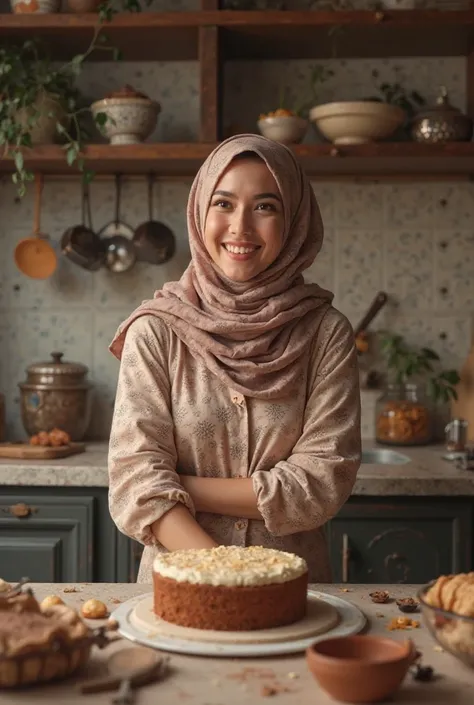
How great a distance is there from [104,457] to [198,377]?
1240mm

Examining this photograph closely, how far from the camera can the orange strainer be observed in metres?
3.29

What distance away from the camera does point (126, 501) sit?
1.60m

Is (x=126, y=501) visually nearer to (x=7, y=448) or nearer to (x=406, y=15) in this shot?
(x=7, y=448)

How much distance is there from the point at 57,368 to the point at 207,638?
6.57 ft

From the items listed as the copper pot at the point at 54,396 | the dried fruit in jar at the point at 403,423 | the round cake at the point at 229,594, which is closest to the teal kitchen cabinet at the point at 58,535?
the copper pot at the point at 54,396

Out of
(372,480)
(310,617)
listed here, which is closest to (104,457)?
(372,480)

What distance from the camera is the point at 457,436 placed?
119 inches

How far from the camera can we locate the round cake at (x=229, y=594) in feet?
4.02

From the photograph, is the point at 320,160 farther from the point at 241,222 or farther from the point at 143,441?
the point at 143,441

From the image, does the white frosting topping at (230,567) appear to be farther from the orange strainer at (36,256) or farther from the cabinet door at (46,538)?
the orange strainer at (36,256)

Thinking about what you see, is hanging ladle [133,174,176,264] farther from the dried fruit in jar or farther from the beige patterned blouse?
the beige patterned blouse

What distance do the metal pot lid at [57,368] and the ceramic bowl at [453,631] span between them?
2.13m

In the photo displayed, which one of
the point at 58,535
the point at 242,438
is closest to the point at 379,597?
the point at 242,438

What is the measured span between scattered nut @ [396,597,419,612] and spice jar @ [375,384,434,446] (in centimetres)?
175
